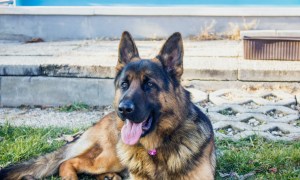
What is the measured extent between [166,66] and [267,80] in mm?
3063

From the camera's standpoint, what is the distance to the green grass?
4.69 metres

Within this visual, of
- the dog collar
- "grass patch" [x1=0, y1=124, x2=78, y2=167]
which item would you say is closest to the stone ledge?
"grass patch" [x1=0, y1=124, x2=78, y2=167]

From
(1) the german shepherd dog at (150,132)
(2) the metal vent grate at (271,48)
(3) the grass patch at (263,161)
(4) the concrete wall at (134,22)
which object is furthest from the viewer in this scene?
(4) the concrete wall at (134,22)

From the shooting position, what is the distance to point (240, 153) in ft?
16.3

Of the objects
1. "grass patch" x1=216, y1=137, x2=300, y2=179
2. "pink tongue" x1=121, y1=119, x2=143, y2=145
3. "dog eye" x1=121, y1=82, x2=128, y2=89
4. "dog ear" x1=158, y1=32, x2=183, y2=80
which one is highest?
"dog ear" x1=158, y1=32, x2=183, y2=80

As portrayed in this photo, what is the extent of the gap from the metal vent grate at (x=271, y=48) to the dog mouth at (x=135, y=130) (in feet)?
12.1

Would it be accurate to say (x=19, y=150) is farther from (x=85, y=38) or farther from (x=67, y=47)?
(x=85, y=38)

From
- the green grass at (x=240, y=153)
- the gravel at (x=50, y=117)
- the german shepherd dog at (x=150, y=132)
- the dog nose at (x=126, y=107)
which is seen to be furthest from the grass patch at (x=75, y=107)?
the dog nose at (x=126, y=107)

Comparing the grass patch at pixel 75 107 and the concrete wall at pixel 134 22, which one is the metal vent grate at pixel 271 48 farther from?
the grass patch at pixel 75 107

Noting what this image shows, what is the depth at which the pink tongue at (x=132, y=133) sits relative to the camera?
13.3 ft

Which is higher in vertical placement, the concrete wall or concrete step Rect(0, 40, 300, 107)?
the concrete wall

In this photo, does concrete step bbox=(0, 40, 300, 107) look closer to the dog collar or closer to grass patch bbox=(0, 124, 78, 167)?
grass patch bbox=(0, 124, 78, 167)

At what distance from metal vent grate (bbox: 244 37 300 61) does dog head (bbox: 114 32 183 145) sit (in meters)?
3.41

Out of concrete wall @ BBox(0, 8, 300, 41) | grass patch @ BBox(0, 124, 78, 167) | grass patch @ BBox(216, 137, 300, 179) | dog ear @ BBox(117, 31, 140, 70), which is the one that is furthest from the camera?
concrete wall @ BBox(0, 8, 300, 41)
